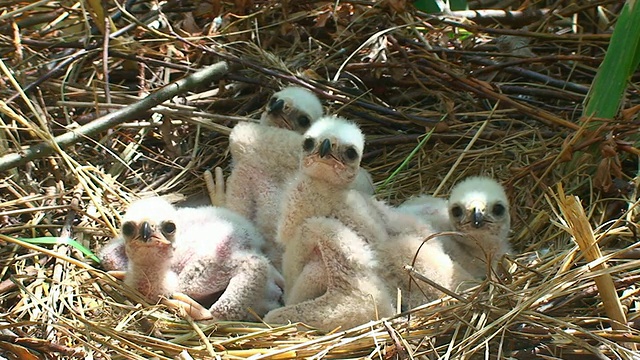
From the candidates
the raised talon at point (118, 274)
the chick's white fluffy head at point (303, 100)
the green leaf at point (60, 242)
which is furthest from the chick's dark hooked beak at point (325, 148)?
the green leaf at point (60, 242)

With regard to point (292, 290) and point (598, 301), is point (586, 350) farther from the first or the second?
point (292, 290)

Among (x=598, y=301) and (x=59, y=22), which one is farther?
(x=59, y=22)

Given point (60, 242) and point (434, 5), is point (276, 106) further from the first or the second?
point (434, 5)

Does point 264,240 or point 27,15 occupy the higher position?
point 27,15

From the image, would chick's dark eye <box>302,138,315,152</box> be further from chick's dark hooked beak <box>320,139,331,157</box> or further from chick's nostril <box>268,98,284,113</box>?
chick's nostril <box>268,98,284,113</box>

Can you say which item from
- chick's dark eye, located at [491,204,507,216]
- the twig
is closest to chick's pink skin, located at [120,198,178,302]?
the twig

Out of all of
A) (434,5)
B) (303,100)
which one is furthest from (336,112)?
(434,5)

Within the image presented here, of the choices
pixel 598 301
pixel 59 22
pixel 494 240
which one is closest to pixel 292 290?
pixel 494 240
